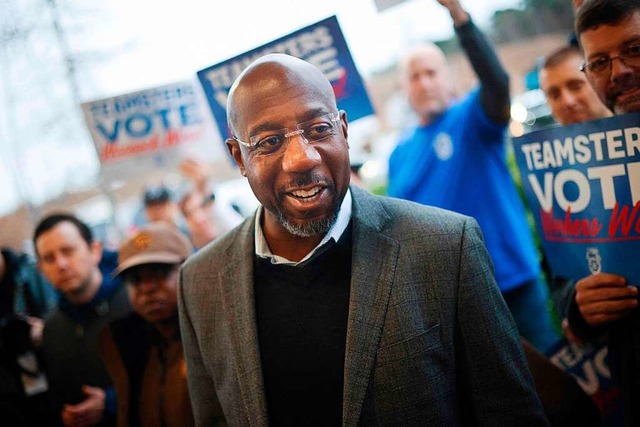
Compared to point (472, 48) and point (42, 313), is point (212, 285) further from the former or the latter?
point (42, 313)

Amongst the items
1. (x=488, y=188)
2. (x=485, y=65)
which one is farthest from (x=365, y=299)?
(x=488, y=188)

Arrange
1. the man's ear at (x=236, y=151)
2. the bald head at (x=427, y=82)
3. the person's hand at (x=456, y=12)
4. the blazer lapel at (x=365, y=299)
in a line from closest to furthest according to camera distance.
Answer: the blazer lapel at (x=365, y=299)
the man's ear at (x=236, y=151)
the person's hand at (x=456, y=12)
the bald head at (x=427, y=82)

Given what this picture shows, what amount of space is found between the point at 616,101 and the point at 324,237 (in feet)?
3.28

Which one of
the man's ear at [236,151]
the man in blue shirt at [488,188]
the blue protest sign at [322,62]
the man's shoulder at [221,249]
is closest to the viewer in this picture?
the man's ear at [236,151]

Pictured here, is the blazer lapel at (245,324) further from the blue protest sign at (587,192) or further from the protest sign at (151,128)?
the protest sign at (151,128)

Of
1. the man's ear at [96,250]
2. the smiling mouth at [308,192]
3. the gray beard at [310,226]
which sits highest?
the man's ear at [96,250]

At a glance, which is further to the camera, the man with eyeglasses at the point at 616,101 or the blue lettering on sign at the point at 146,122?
the blue lettering on sign at the point at 146,122

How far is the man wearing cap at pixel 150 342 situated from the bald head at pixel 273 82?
42.8 inches

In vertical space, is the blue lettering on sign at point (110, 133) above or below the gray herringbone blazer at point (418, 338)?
above

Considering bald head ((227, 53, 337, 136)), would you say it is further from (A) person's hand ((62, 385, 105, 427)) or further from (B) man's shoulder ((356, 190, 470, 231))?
(A) person's hand ((62, 385, 105, 427))

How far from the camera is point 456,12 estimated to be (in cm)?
210

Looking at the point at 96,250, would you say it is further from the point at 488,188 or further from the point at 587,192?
the point at 587,192

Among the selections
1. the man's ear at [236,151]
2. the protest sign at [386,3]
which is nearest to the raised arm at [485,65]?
the protest sign at [386,3]

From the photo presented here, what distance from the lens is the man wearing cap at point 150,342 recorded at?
2143 millimetres
